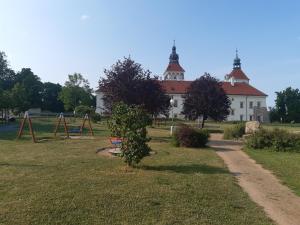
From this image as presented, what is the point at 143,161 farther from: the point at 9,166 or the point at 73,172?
the point at 9,166

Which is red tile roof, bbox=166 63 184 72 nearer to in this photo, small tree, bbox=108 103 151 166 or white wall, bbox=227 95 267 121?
white wall, bbox=227 95 267 121

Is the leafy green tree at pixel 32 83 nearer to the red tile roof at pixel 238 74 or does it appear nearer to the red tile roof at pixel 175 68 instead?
the red tile roof at pixel 175 68

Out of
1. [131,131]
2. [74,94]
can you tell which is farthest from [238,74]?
[131,131]

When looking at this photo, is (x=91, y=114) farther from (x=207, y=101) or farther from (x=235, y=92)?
(x=235, y=92)

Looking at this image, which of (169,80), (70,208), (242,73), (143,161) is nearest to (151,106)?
(143,161)

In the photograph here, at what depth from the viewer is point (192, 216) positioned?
701 centimetres

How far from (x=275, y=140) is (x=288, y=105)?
72.5 meters

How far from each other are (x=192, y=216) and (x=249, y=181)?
438 centimetres

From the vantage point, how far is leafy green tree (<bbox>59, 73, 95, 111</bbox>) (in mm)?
83894

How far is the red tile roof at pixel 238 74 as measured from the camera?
4254 inches

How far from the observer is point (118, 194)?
8.36 meters

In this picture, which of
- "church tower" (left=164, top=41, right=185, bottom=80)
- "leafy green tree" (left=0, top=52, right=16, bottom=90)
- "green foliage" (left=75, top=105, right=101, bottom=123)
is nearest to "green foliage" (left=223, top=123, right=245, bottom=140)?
"green foliage" (left=75, top=105, right=101, bottom=123)

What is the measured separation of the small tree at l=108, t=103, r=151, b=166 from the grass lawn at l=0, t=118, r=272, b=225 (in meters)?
0.45

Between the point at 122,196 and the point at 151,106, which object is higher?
the point at 151,106
